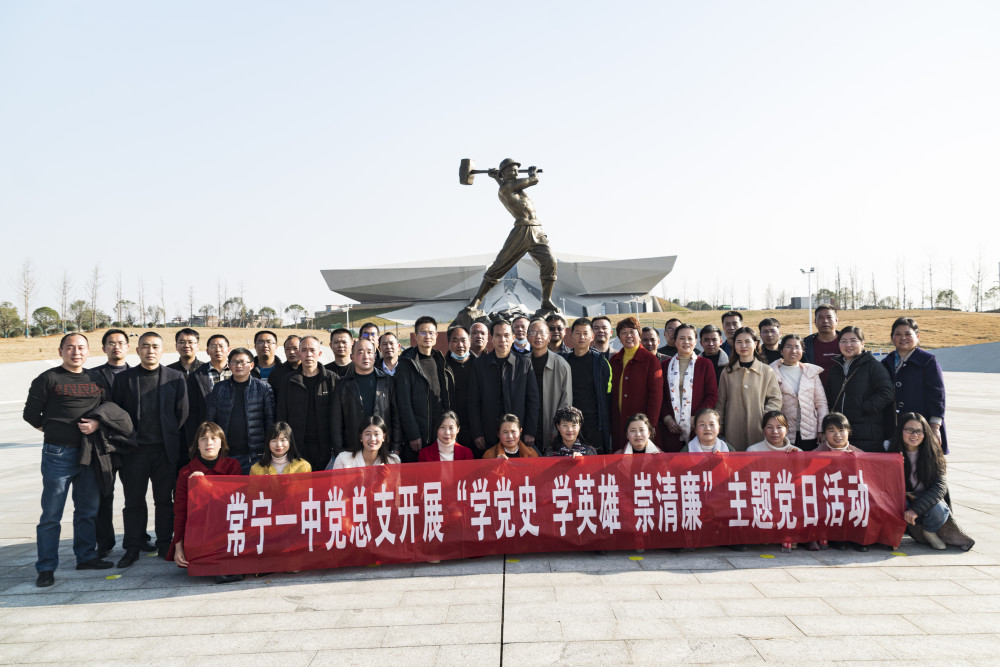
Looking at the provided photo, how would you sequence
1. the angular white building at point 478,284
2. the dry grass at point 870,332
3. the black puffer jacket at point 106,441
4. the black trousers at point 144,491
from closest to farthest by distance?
the black puffer jacket at point 106,441, the black trousers at point 144,491, the dry grass at point 870,332, the angular white building at point 478,284

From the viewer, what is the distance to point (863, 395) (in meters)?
4.46

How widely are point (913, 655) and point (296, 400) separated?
3684mm

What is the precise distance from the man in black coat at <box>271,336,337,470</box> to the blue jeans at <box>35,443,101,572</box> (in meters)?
1.29

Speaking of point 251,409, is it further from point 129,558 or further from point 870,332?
point 870,332

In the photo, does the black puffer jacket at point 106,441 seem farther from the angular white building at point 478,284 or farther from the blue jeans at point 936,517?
the angular white building at point 478,284

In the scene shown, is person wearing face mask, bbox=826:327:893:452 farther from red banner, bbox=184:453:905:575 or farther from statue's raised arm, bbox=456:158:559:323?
statue's raised arm, bbox=456:158:559:323

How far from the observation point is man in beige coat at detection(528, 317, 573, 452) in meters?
4.47

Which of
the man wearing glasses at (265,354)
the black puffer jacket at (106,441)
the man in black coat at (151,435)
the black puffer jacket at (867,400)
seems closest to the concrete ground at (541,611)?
the man in black coat at (151,435)

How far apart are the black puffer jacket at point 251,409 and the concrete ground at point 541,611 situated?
93 cm

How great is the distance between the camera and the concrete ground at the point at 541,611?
2.70 meters

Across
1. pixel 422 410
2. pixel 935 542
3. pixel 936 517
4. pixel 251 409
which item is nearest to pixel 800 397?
pixel 936 517

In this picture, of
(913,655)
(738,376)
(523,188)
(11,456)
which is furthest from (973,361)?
(11,456)

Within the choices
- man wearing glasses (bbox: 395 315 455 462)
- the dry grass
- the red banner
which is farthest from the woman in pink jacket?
the dry grass

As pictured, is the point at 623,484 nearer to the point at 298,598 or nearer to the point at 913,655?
the point at 913,655
